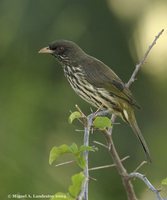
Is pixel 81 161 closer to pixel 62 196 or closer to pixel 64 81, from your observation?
pixel 62 196

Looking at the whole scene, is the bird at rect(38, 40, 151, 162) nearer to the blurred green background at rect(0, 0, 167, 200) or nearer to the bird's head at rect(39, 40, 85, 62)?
the bird's head at rect(39, 40, 85, 62)

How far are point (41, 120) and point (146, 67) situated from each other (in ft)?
7.61

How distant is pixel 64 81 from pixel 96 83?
23.2 ft

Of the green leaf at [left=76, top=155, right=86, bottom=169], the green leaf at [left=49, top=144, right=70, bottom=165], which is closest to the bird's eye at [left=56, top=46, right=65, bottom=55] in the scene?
the green leaf at [left=49, top=144, right=70, bottom=165]

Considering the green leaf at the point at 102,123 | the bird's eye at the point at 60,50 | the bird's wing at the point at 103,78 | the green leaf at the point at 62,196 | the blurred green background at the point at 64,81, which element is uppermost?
the green leaf at the point at 102,123

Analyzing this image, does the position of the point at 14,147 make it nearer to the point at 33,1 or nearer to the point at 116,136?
the point at 33,1

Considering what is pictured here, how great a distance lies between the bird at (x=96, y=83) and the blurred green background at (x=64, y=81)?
311 cm

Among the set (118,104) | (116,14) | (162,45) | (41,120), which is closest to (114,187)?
(41,120)

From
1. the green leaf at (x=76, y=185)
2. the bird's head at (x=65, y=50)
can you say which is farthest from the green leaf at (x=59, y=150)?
the bird's head at (x=65, y=50)

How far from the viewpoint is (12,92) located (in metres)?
11.7

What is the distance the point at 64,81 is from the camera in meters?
14.0

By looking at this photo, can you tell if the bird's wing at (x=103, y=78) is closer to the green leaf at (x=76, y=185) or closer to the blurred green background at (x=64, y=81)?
the green leaf at (x=76, y=185)

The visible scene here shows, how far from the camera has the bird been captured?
6723 mm

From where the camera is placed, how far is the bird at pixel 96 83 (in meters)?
6.72
